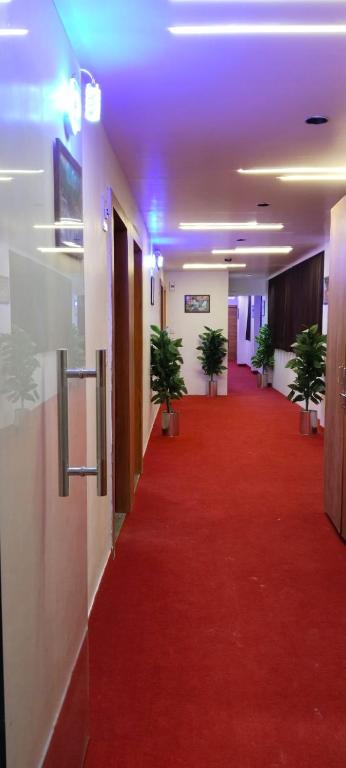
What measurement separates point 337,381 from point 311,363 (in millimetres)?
3373

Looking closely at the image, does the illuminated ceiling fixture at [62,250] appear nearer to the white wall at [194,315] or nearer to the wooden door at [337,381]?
the wooden door at [337,381]

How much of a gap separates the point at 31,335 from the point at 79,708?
3.93 ft

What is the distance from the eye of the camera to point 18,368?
1.11m

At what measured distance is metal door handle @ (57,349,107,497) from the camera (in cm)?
134

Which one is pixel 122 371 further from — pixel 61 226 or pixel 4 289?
pixel 4 289

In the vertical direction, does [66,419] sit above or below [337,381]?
above

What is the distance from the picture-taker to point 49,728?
4.64 feet

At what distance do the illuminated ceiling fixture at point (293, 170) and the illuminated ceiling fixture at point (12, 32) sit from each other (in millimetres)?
3061

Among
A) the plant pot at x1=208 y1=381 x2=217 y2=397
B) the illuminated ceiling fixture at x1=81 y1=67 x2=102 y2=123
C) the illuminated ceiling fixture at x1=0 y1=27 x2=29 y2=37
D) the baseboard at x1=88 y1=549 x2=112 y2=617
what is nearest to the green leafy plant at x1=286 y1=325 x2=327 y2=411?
the plant pot at x1=208 y1=381 x2=217 y2=397

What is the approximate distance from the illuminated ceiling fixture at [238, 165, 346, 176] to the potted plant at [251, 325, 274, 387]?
25.7 ft

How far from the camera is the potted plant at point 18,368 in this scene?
1029 millimetres

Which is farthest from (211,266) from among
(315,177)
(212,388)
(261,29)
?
(261,29)

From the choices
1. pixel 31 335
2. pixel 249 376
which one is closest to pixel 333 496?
pixel 31 335

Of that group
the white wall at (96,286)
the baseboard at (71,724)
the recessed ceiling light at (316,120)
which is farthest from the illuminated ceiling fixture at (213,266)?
the baseboard at (71,724)
